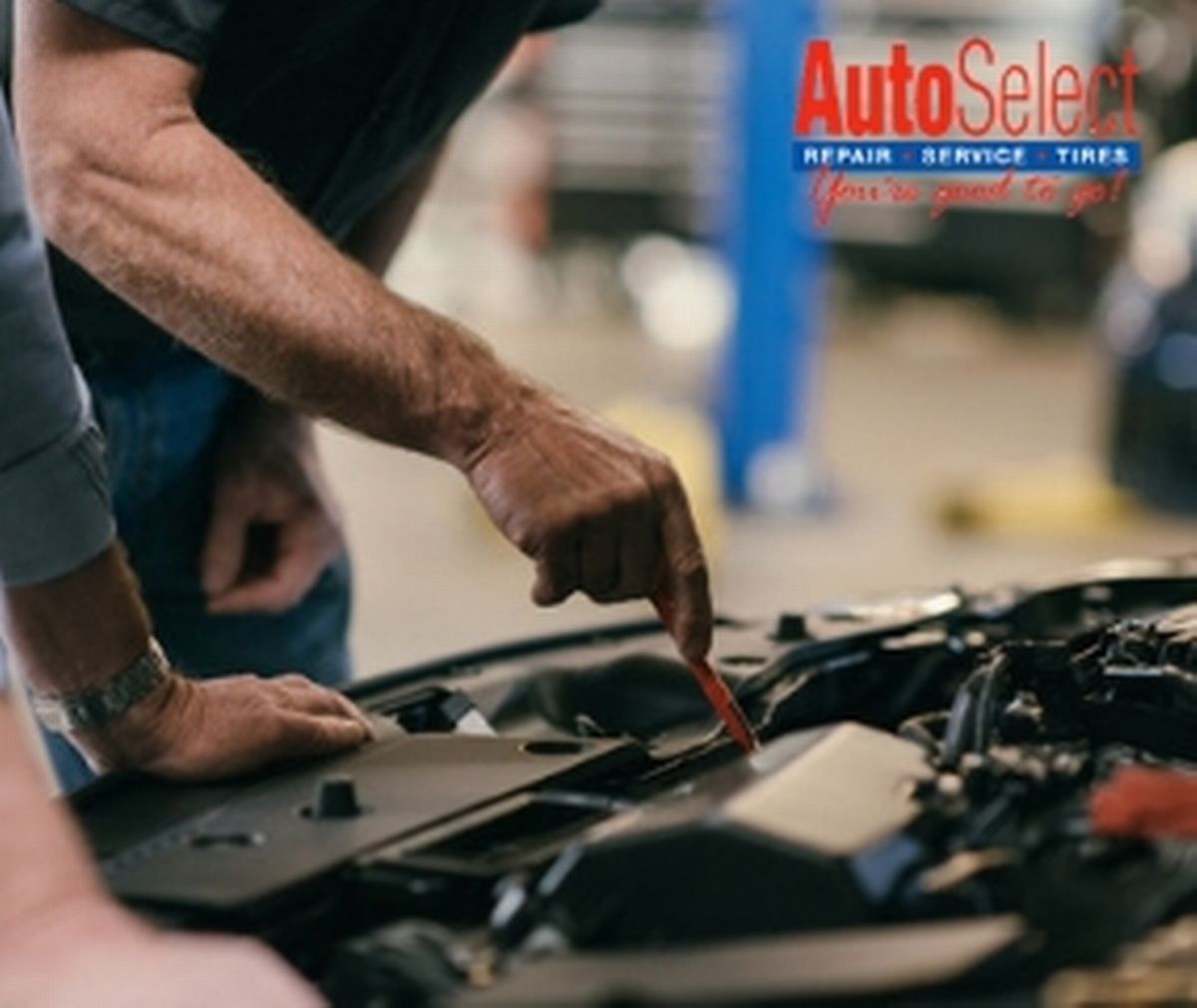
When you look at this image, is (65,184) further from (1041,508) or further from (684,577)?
(1041,508)

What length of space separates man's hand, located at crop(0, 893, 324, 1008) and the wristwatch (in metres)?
0.36

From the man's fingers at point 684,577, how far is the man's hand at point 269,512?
71 centimetres

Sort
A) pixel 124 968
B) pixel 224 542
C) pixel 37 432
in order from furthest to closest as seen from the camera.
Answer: pixel 224 542
pixel 37 432
pixel 124 968

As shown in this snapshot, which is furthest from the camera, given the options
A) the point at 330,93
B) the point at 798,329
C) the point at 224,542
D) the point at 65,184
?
the point at 798,329

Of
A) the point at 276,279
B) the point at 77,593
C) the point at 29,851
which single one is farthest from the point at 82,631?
the point at 29,851

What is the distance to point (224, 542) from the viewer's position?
2.10 m

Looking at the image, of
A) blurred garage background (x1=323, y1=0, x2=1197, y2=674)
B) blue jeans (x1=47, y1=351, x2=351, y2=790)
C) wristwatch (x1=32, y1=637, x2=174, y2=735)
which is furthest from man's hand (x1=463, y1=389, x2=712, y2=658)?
blurred garage background (x1=323, y1=0, x2=1197, y2=674)

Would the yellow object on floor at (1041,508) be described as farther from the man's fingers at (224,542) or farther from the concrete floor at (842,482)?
the man's fingers at (224,542)

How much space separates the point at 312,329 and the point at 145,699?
0.25 meters

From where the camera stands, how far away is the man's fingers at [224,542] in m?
2.09

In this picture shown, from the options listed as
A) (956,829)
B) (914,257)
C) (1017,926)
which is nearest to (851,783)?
(956,829)

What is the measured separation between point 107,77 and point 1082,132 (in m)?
1.17

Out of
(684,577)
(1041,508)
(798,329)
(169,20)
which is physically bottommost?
(1041,508)

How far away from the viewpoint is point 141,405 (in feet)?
6.67
